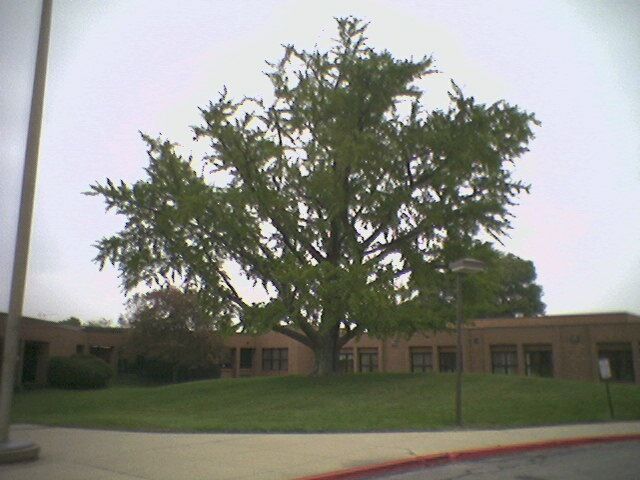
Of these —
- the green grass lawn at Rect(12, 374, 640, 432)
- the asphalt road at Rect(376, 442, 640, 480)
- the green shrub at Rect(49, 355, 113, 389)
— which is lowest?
the asphalt road at Rect(376, 442, 640, 480)

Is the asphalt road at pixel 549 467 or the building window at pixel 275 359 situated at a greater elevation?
the building window at pixel 275 359

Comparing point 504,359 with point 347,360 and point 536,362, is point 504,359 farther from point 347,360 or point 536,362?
point 347,360

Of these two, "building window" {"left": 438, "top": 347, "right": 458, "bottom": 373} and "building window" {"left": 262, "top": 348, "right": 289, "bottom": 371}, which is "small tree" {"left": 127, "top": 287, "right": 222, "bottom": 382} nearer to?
"building window" {"left": 262, "top": 348, "right": 289, "bottom": 371}

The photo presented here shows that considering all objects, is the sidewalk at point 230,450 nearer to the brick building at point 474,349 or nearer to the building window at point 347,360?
the brick building at point 474,349

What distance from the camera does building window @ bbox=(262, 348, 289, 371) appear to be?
53375 mm

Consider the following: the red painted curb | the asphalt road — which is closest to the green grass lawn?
the red painted curb

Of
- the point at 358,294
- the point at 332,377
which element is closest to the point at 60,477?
the point at 358,294

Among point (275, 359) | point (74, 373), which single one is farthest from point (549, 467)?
point (275, 359)

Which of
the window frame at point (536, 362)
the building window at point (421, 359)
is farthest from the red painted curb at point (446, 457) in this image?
the building window at point (421, 359)

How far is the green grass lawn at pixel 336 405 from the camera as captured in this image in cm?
1580

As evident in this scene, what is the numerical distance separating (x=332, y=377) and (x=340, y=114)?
1184 centimetres

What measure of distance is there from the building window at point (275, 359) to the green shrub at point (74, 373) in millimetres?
18011

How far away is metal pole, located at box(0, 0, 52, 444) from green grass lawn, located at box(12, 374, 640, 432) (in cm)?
527

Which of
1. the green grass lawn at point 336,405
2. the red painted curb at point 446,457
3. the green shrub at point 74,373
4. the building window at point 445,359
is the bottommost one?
the red painted curb at point 446,457
